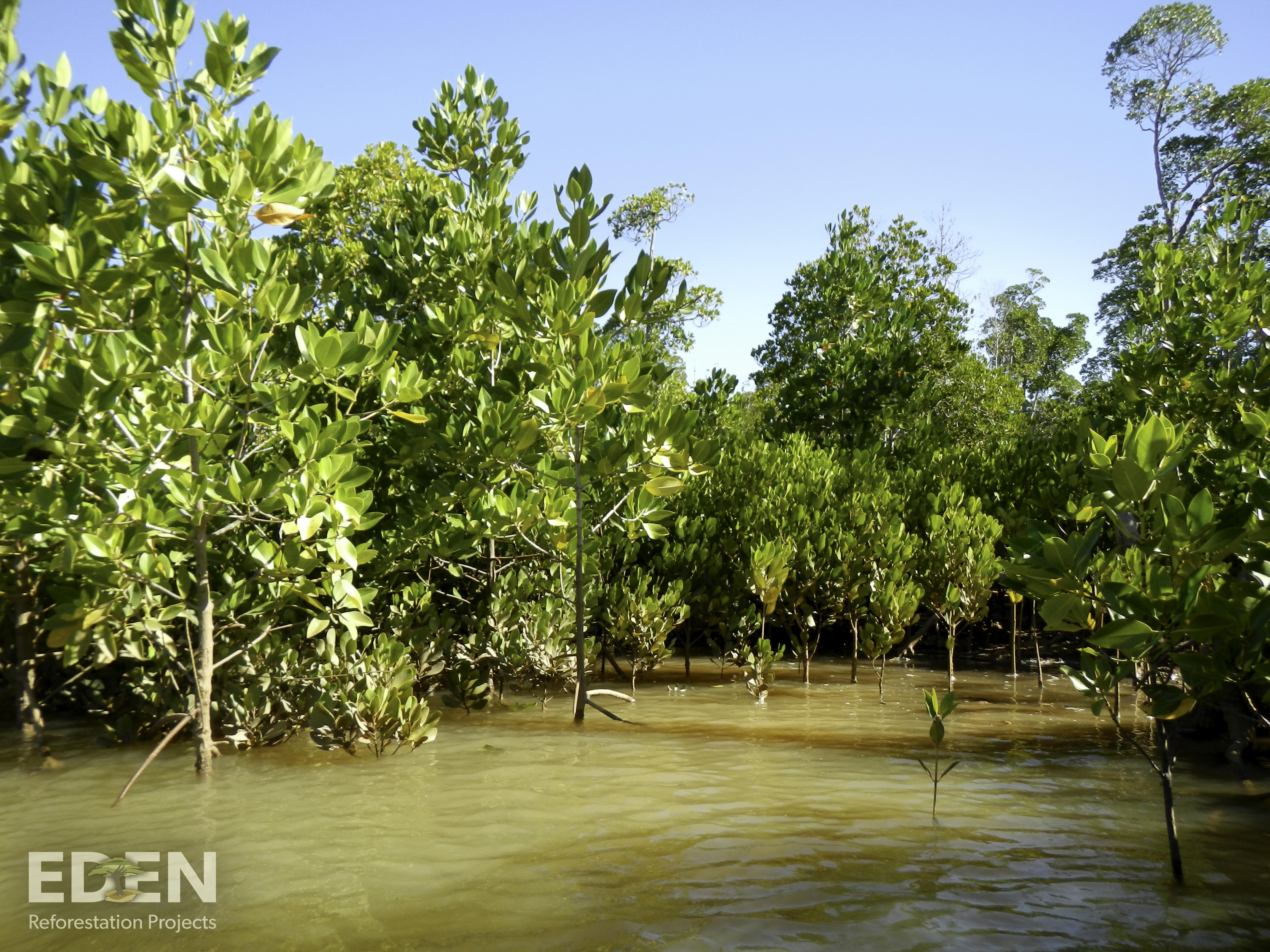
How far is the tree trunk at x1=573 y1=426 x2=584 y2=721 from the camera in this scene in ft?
21.1

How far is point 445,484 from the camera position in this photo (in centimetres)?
650

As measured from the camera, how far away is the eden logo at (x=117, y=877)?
355cm

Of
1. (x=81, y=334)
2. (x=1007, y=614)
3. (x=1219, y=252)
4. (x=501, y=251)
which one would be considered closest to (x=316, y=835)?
(x=81, y=334)

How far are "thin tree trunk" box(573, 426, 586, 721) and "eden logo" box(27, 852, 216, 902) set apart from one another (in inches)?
124

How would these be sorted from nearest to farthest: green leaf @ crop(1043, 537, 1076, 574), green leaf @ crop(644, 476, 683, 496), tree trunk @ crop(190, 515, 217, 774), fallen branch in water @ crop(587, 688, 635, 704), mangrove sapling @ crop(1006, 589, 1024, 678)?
green leaf @ crop(1043, 537, 1076, 574), tree trunk @ crop(190, 515, 217, 774), green leaf @ crop(644, 476, 683, 496), fallen branch in water @ crop(587, 688, 635, 704), mangrove sapling @ crop(1006, 589, 1024, 678)

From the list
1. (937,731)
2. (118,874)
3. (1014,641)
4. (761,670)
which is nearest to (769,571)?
(761,670)

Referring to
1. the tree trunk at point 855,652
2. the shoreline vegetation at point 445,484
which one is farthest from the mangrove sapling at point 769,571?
the tree trunk at point 855,652

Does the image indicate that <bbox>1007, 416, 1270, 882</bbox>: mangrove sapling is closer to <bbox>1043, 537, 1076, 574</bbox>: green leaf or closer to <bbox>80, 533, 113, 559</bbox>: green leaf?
<bbox>1043, 537, 1076, 574</bbox>: green leaf

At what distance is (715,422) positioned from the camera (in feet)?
39.8

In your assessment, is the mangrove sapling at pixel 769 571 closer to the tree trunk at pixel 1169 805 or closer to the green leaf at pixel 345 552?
the green leaf at pixel 345 552

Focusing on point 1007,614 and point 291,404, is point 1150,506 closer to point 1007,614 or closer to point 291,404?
point 291,404

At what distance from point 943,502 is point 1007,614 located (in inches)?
103

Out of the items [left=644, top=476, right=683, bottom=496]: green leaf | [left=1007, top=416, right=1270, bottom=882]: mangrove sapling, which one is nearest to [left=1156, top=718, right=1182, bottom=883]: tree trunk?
[left=1007, top=416, right=1270, bottom=882]: mangrove sapling

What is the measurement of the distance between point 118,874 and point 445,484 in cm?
330
